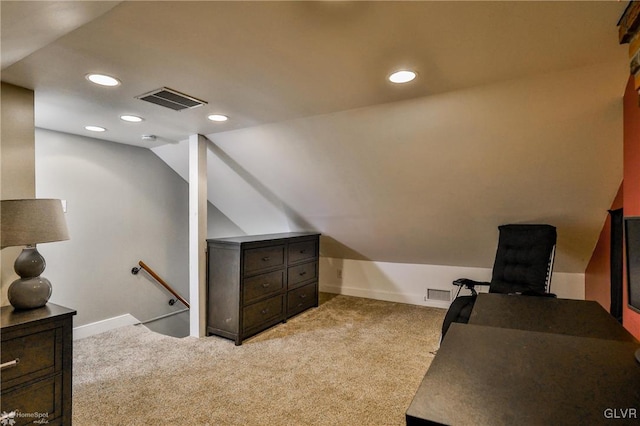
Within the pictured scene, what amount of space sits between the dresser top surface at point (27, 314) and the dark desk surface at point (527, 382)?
6.43 ft

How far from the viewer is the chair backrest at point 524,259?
114 inches

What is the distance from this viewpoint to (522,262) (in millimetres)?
3035

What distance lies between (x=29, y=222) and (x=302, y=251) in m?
2.77

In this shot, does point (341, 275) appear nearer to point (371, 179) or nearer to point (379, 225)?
point (379, 225)

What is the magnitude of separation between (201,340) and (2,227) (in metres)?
2.01

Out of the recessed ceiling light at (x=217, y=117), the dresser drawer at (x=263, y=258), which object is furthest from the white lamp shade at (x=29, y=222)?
the dresser drawer at (x=263, y=258)

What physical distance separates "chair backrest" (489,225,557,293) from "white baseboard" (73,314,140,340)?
4.03m

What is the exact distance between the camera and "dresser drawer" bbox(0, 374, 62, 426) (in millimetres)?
1618

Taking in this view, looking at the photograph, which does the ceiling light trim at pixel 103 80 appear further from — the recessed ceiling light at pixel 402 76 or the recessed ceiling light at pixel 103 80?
the recessed ceiling light at pixel 402 76

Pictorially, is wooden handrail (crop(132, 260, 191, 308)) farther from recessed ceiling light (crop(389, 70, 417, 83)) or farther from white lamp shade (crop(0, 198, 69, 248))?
recessed ceiling light (crop(389, 70, 417, 83))

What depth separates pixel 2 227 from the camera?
1.66 m

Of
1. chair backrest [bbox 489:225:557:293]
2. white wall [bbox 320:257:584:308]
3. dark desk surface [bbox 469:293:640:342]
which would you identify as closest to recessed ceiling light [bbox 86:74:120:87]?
dark desk surface [bbox 469:293:640:342]

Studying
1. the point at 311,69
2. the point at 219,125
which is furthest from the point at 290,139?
the point at 311,69

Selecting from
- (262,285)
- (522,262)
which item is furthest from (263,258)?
(522,262)
